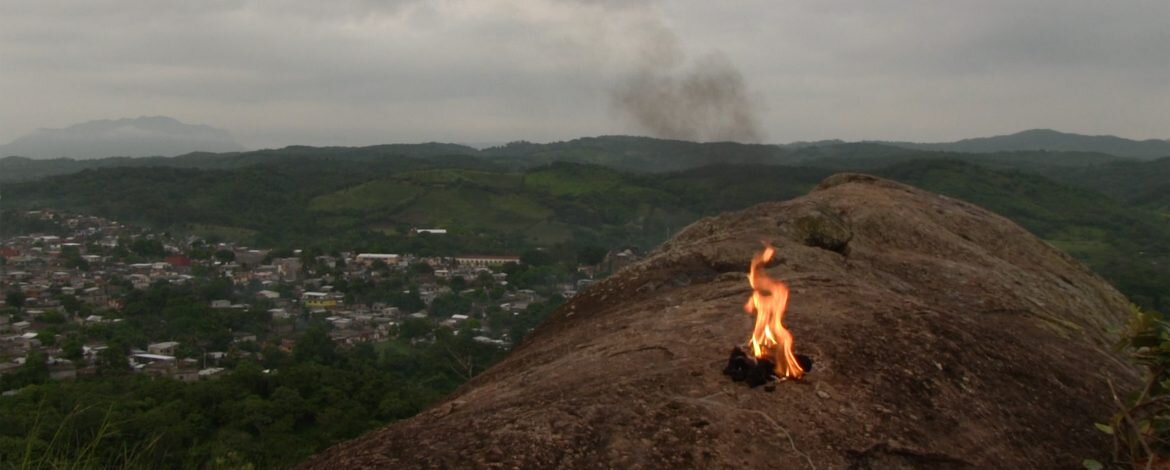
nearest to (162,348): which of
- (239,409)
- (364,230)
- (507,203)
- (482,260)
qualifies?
(239,409)

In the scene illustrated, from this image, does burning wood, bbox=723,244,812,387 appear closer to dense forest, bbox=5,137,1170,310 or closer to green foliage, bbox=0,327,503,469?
green foliage, bbox=0,327,503,469

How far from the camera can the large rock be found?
185 inches

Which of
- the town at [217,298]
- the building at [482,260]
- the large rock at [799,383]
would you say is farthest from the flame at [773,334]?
the building at [482,260]

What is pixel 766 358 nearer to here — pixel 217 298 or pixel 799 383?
pixel 799 383

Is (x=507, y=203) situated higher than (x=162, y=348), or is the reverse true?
(x=507, y=203)

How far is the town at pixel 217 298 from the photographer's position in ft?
114

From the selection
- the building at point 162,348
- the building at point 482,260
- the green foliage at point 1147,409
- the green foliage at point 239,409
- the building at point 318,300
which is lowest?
the building at point 482,260

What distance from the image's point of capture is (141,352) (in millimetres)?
35500

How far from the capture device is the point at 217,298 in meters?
54.1

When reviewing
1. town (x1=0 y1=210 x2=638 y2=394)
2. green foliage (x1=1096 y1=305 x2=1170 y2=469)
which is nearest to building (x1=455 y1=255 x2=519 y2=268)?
town (x1=0 y1=210 x2=638 y2=394)

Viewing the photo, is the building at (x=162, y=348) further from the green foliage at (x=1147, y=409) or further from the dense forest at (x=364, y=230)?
the green foliage at (x=1147, y=409)

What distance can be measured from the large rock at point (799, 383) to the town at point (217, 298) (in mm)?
14802

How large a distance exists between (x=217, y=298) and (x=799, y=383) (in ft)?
177

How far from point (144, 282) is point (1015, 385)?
60.2 m
